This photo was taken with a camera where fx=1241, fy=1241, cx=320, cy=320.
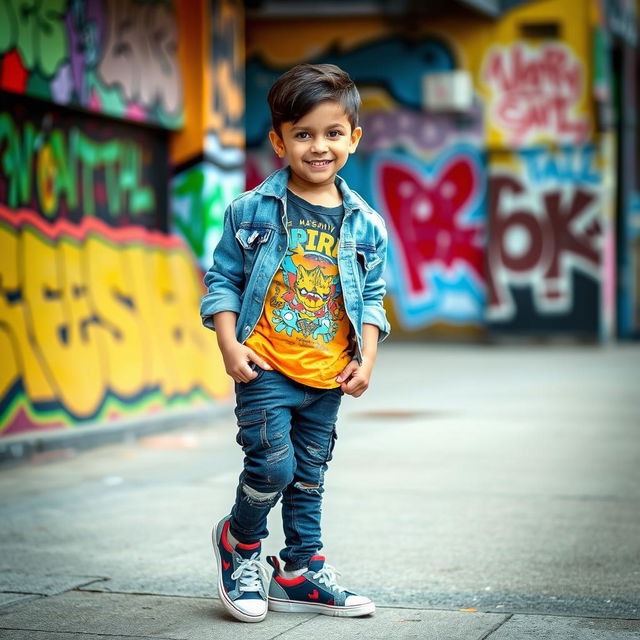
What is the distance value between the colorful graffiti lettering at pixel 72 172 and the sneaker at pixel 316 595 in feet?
14.1

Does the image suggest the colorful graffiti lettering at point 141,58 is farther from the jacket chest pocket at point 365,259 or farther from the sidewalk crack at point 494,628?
the sidewalk crack at point 494,628

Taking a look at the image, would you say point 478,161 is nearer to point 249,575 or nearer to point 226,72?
point 226,72

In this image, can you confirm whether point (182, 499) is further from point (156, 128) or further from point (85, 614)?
point (156, 128)

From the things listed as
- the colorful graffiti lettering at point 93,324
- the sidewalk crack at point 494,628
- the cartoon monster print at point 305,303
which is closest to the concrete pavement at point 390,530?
the sidewalk crack at point 494,628

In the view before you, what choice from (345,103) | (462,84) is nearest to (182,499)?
(345,103)

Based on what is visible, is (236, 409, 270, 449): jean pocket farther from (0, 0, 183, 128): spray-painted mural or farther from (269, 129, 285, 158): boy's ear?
(0, 0, 183, 128): spray-painted mural

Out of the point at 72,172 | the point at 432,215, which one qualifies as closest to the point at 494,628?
the point at 72,172

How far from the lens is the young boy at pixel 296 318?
397 cm

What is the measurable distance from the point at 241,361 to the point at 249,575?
74 cm

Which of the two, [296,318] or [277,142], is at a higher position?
[277,142]

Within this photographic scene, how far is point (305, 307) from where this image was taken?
4.04 meters

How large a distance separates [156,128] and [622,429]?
4223 mm

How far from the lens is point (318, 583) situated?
419cm

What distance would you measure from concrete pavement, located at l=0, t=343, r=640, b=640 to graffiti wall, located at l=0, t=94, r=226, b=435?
0.43 metres
